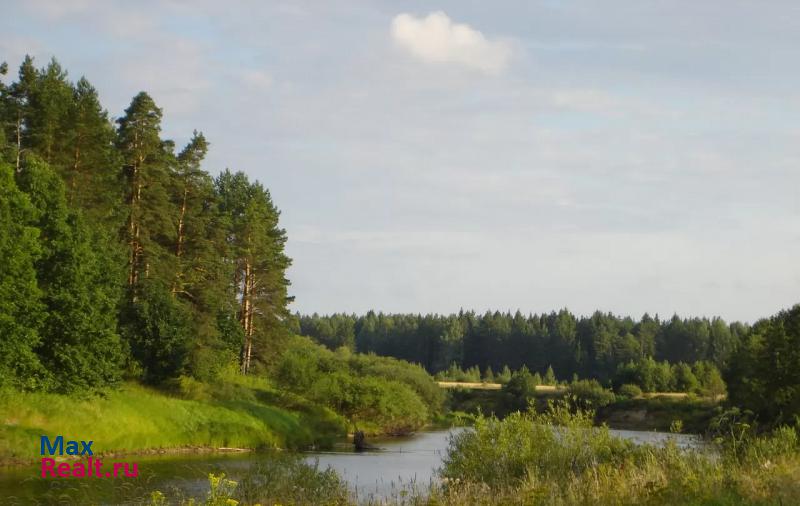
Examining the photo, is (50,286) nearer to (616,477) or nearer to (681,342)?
(616,477)

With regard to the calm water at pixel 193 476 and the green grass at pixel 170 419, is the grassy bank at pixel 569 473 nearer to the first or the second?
the calm water at pixel 193 476

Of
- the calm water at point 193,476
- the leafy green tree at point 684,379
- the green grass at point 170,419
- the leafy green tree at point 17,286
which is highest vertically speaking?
the leafy green tree at point 17,286

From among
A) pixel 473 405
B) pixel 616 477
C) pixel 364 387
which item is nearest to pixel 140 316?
pixel 364 387

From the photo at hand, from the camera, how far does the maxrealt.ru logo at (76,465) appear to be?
37.1m

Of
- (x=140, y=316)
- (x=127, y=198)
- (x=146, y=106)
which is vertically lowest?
(x=140, y=316)

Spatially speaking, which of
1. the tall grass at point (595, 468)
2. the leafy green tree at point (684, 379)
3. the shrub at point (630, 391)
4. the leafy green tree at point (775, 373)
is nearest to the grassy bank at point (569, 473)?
the tall grass at point (595, 468)

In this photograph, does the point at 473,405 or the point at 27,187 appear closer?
the point at 27,187

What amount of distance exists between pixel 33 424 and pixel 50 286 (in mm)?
6999

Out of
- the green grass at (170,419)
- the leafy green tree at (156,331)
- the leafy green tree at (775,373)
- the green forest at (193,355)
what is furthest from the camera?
the leafy green tree at (775,373)

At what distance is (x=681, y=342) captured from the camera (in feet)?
622

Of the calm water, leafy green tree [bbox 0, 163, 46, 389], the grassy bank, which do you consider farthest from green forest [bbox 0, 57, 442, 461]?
the grassy bank

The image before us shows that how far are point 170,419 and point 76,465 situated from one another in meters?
12.2

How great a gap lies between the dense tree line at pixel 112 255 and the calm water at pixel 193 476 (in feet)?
23.5

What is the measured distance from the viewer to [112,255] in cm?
4919
